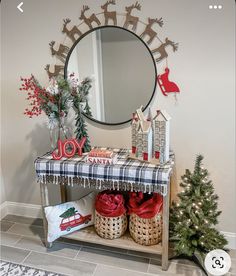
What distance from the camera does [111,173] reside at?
1896 mm

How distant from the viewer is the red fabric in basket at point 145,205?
2.03 metres

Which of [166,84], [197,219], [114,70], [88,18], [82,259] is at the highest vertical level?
[88,18]

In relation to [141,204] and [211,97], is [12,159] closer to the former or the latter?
[141,204]

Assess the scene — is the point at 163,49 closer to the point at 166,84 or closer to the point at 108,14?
the point at 166,84

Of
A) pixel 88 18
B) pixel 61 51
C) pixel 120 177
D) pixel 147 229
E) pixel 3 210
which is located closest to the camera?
pixel 120 177

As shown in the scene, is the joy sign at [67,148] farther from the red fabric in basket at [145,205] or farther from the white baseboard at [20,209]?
the white baseboard at [20,209]

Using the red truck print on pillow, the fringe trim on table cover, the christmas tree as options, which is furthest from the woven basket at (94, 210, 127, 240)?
the christmas tree

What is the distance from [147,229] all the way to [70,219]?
599 mm

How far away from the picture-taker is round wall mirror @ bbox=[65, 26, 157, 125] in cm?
212

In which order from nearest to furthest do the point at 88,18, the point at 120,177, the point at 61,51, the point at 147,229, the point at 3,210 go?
the point at 120,177
the point at 147,229
the point at 88,18
the point at 61,51
the point at 3,210

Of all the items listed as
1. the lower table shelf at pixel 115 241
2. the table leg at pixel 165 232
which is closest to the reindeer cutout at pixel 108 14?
the table leg at pixel 165 232

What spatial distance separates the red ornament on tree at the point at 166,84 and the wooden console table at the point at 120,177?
490mm

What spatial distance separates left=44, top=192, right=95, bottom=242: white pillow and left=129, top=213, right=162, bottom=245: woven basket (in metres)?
0.39

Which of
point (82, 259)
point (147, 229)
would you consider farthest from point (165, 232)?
point (82, 259)
